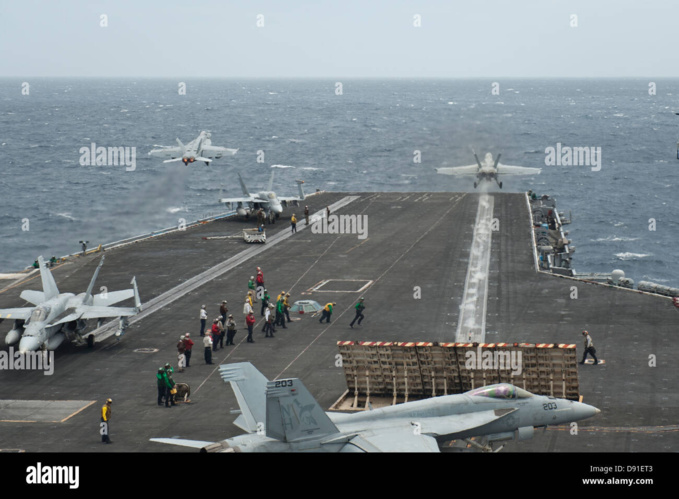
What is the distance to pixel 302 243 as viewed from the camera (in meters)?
67.1

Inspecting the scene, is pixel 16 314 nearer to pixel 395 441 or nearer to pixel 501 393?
pixel 395 441

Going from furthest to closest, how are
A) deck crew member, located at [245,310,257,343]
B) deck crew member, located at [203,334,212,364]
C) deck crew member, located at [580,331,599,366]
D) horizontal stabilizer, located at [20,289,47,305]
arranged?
horizontal stabilizer, located at [20,289,47,305] → deck crew member, located at [245,310,257,343] → deck crew member, located at [203,334,212,364] → deck crew member, located at [580,331,599,366]

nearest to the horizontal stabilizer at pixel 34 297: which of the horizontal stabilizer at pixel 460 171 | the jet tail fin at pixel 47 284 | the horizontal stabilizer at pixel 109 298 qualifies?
the jet tail fin at pixel 47 284

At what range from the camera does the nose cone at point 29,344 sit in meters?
37.6

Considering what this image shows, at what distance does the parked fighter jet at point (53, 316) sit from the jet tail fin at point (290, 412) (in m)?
19.1

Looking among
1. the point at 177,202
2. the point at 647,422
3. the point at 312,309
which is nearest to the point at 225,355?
the point at 312,309

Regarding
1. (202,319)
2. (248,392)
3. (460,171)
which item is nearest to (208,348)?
(202,319)

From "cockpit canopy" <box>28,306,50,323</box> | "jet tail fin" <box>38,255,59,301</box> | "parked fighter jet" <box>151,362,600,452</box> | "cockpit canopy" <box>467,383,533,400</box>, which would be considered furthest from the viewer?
"jet tail fin" <box>38,255,59,301</box>

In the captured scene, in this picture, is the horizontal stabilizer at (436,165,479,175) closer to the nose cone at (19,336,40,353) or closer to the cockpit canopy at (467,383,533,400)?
the nose cone at (19,336,40,353)

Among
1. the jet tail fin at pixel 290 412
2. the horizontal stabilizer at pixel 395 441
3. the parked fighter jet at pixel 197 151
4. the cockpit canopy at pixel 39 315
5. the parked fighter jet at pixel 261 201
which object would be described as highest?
the parked fighter jet at pixel 197 151

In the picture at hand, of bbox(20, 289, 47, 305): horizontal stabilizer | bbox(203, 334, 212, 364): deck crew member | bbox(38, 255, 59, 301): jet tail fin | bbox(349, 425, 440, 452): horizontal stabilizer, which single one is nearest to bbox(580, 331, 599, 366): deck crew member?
bbox(349, 425, 440, 452): horizontal stabilizer

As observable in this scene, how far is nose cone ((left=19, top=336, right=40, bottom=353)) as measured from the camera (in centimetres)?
3762

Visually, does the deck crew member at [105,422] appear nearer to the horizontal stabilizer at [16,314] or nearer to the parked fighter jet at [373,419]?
the parked fighter jet at [373,419]
